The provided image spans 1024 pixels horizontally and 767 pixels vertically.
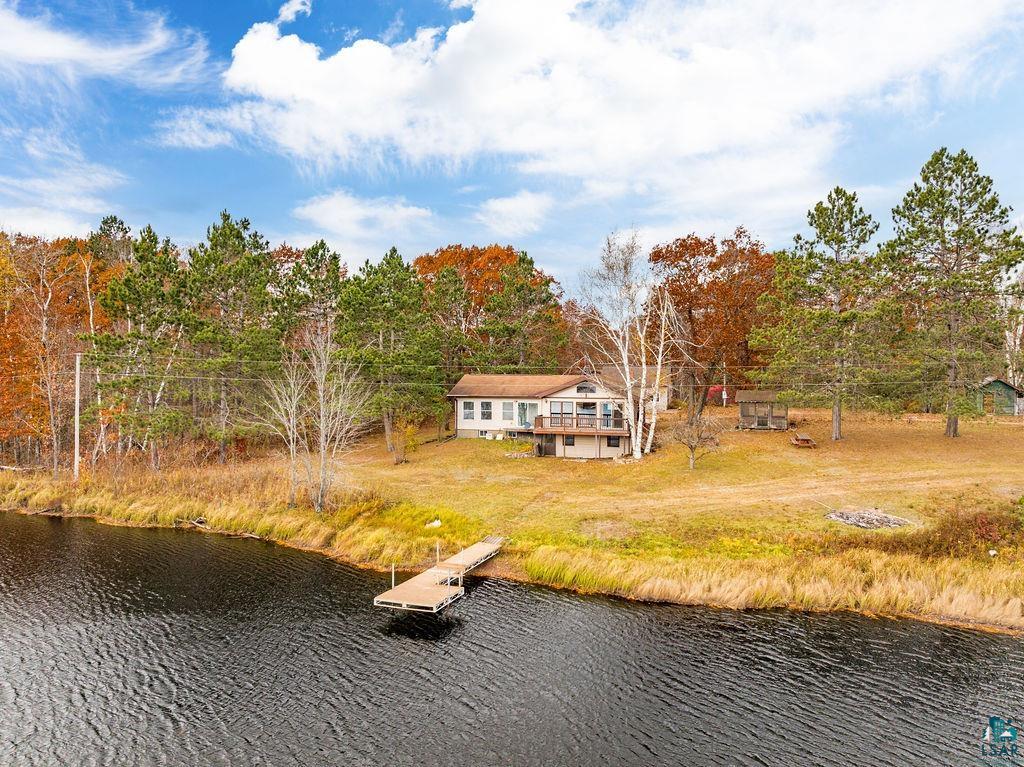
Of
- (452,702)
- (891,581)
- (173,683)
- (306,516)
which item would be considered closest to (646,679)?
(452,702)

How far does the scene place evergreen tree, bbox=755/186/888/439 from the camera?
38.5 metres

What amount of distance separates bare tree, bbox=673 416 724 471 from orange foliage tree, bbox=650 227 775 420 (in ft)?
8.26

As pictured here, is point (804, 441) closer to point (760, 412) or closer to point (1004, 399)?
point (760, 412)

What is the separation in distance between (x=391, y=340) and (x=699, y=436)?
78.0 feet

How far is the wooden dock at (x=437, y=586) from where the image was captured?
62.6ft

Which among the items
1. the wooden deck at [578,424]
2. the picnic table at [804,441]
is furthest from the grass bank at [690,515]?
the wooden deck at [578,424]

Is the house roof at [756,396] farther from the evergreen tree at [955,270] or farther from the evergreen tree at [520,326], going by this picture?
the evergreen tree at [520,326]

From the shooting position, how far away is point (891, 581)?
2011 cm

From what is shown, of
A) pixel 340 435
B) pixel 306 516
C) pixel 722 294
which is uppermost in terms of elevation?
pixel 722 294

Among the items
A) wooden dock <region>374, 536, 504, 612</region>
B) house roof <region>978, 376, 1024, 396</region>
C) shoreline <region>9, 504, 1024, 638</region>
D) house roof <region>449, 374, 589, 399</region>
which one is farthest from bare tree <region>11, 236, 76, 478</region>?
house roof <region>978, 376, 1024, 396</region>

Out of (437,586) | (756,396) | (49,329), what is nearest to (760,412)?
(756,396)

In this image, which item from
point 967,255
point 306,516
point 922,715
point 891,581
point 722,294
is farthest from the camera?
point 722,294

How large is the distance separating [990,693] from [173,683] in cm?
2188

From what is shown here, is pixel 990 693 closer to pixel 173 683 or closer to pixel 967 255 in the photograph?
pixel 173 683
